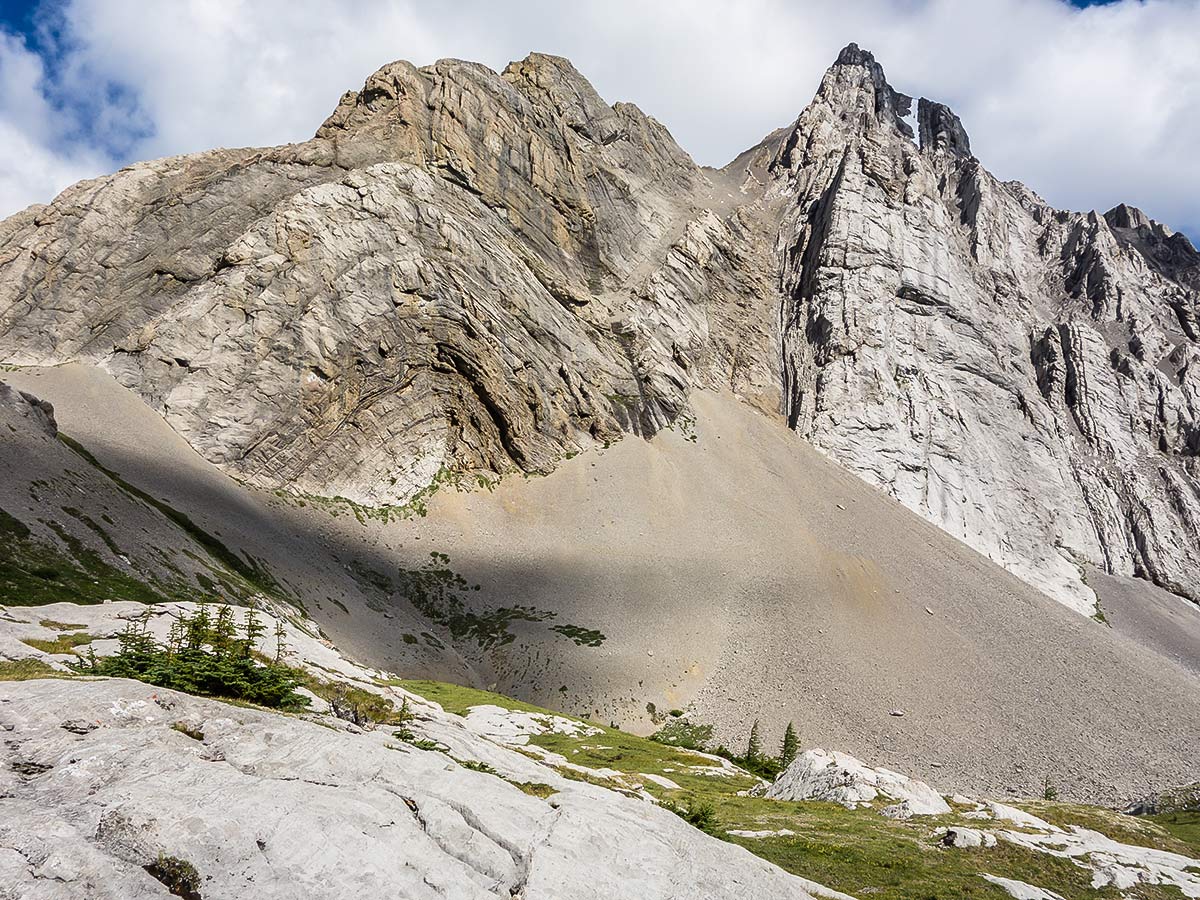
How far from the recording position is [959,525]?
96.9 metres

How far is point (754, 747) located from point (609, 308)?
7084 cm

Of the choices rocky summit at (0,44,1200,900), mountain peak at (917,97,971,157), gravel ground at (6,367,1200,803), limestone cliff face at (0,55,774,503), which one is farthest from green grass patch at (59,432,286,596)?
mountain peak at (917,97,971,157)

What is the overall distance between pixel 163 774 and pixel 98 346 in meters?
79.2

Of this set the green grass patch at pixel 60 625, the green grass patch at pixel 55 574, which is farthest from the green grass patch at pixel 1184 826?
the green grass patch at pixel 55 574

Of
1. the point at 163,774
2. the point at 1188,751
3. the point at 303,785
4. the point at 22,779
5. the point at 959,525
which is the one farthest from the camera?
the point at 959,525

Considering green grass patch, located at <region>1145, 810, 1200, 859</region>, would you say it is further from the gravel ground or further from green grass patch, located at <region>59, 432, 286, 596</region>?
green grass patch, located at <region>59, 432, 286, 596</region>

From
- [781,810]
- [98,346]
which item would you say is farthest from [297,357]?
[781,810]

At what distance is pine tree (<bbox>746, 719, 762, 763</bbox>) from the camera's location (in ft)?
142

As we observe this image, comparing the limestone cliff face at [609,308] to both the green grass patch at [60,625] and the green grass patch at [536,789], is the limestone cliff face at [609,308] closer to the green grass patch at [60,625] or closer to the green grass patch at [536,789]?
the green grass patch at [60,625]

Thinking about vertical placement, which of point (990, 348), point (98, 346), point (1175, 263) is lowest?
point (98, 346)

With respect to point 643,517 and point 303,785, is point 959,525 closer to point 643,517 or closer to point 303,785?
point 643,517

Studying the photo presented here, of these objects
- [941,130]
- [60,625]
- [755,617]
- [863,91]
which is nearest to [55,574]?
[60,625]

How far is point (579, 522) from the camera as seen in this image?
72.8 m

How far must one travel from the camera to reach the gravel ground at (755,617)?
163ft
